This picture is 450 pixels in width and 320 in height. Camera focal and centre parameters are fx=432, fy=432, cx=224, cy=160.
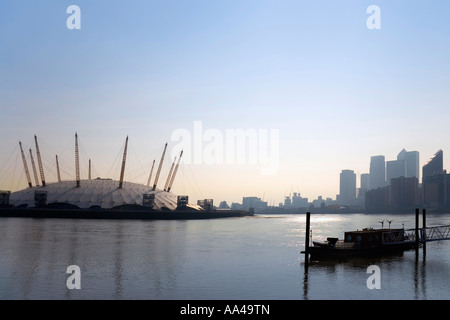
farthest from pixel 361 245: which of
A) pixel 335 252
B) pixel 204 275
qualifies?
pixel 204 275

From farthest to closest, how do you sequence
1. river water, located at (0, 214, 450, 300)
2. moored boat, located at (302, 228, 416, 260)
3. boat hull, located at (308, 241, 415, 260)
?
moored boat, located at (302, 228, 416, 260) < boat hull, located at (308, 241, 415, 260) < river water, located at (0, 214, 450, 300)

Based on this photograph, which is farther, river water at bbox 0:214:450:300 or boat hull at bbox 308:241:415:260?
boat hull at bbox 308:241:415:260

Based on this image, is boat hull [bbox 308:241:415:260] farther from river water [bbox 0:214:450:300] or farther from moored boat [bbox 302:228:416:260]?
river water [bbox 0:214:450:300]

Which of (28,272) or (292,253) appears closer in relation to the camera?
(28,272)

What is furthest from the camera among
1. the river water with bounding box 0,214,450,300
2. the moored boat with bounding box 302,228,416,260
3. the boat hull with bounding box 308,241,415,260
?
the moored boat with bounding box 302,228,416,260

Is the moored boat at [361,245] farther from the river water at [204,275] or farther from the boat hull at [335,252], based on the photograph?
the river water at [204,275]

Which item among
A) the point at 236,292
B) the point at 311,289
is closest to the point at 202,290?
the point at 236,292

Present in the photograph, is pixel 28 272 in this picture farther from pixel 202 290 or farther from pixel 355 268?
pixel 355 268

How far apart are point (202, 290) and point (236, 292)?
3.50 m

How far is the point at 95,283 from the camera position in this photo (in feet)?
152

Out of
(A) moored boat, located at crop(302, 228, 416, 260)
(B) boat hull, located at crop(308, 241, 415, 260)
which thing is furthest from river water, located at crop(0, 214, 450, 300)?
(A) moored boat, located at crop(302, 228, 416, 260)

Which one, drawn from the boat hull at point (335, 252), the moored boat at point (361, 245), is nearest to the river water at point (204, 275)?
the boat hull at point (335, 252)

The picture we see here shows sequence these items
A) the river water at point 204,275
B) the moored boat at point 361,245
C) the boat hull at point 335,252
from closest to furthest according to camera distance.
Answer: the river water at point 204,275 < the boat hull at point 335,252 < the moored boat at point 361,245

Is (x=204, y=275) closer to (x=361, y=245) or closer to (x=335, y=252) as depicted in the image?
(x=335, y=252)
